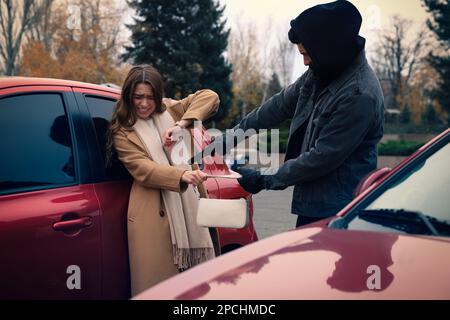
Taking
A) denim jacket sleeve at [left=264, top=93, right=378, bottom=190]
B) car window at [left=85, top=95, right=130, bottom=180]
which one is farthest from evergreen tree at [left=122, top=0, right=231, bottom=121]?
denim jacket sleeve at [left=264, top=93, right=378, bottom=190]

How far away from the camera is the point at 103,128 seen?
3469 mm

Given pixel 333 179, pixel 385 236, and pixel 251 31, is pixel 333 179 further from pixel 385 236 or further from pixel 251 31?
pixel 251 31

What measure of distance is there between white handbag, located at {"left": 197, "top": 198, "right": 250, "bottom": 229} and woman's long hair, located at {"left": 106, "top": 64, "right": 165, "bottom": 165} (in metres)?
0.90

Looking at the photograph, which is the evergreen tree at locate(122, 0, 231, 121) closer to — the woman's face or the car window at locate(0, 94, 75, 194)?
the woman's face

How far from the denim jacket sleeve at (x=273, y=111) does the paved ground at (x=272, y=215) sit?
4927mm

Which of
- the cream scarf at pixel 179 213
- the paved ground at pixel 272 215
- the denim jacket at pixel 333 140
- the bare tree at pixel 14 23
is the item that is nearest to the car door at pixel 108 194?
the cream scarf at pixel 179 213

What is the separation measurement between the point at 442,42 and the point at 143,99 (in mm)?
35249

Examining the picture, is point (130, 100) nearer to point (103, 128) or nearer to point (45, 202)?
point (103, 128)

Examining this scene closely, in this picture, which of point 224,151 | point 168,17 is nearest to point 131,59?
point 168,17

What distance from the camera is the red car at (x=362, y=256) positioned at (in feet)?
5.02

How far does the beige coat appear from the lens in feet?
10.5

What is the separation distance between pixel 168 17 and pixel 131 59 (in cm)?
379

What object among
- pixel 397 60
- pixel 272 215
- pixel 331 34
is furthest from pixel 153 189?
pixel 397 60

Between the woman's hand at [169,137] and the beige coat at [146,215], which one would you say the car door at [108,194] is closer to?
the beige coat at [146,215]
